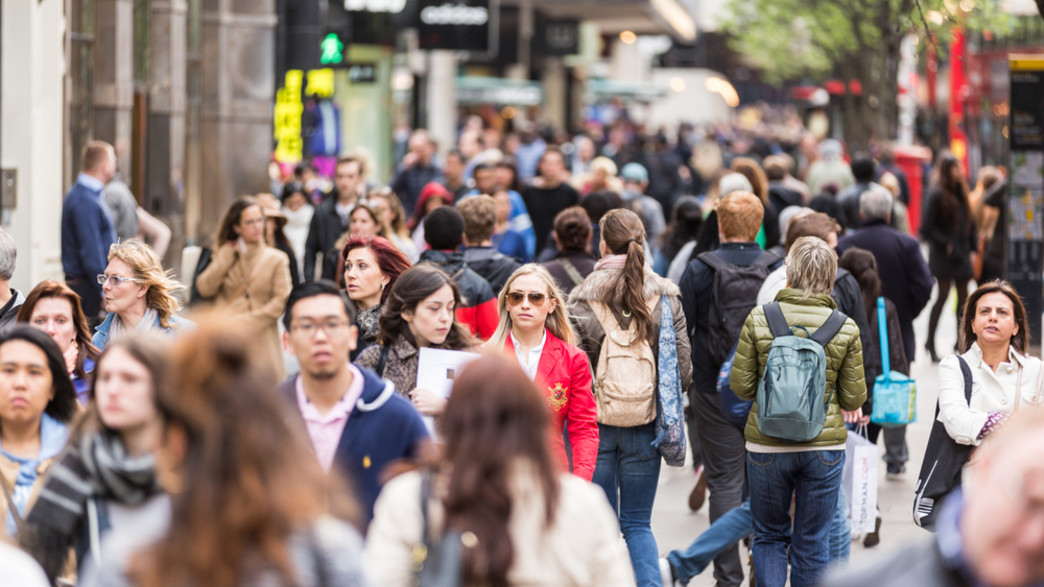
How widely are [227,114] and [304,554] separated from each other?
49.8 ft

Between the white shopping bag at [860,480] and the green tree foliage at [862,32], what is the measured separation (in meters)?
5.36

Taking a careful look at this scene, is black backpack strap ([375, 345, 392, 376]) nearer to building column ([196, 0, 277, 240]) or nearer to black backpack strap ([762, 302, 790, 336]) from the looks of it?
black backpack strap ([762, 302, 790, 336])

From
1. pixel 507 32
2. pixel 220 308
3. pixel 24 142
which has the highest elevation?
pixel 507 32

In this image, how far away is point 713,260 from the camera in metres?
8.36

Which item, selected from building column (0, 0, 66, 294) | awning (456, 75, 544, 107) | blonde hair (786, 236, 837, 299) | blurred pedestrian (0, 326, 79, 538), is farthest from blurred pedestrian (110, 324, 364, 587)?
awning (456, 75, 544, 107)

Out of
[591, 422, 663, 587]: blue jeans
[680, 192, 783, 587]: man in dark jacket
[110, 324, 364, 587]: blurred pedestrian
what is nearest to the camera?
[110, 324, 364, 587]: blurred pedestrian

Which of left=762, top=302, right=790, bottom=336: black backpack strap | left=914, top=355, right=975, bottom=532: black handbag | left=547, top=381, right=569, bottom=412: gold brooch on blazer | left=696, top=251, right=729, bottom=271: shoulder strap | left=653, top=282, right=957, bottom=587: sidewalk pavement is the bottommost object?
left=653, top=282, right=957, bottom=587: sidewalk pavement

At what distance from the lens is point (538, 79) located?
5312 centimetres

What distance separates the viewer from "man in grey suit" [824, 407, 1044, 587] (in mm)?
2746

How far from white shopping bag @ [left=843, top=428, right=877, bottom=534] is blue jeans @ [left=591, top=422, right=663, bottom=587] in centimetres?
121

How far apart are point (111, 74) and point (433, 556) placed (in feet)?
38.4

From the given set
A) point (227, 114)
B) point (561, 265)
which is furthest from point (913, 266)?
point (227, 114)

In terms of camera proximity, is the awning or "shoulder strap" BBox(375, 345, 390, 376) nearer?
"shoulder strap" BBox(375, 345, 390, 376)

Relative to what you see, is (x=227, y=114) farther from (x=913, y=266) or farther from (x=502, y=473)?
(x=502, y=473)
